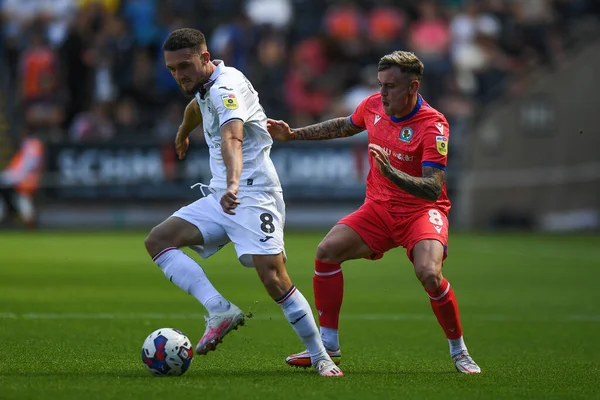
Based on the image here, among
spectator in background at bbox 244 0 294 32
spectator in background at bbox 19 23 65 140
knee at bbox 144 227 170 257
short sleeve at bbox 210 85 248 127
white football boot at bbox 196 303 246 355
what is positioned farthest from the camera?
spectator in background at bbox 244 0 294 32

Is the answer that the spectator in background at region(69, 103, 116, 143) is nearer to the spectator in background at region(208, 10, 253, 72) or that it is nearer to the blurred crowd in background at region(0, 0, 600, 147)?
the blurred crowd in background at region(0, 0, 600, 147)

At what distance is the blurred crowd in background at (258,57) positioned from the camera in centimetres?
2431

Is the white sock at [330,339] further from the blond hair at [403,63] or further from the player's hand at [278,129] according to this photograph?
the blond hair at [403,63]

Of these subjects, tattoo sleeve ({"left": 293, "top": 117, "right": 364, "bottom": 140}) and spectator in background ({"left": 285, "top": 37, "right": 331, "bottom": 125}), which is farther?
spectator in background ({"left": 285, "top": 37, "right": 331, "bottom": 125})

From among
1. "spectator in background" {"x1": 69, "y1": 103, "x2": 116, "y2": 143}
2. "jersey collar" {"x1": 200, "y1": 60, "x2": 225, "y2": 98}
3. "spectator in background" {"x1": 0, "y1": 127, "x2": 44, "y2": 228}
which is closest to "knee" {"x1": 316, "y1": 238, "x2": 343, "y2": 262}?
"jersey collar" {"x1": 200, "y1": 60, "x2": 225, "y2": 98}

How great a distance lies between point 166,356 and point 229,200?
3.64ft

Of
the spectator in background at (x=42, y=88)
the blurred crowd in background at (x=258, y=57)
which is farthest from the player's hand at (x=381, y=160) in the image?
the spectator in background at (x=42, y=88)

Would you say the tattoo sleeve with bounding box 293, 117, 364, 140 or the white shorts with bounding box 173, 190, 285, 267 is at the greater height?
the tattoo sleeve with bounding box 293, 117, 364, 140

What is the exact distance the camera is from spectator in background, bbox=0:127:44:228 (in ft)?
78.6

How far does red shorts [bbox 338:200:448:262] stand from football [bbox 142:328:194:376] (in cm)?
167

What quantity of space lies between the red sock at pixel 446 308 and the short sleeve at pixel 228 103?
5.98 ft

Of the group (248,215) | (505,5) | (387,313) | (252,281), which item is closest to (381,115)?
(248,215)

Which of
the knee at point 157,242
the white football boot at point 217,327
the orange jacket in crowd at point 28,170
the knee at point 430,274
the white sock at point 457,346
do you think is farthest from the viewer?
the orange jacket in crowd at point 28,170

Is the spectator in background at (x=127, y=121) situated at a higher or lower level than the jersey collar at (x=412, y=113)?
lower
